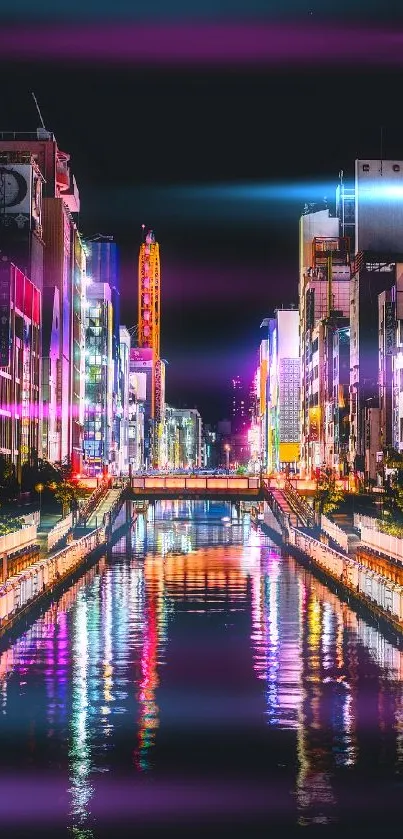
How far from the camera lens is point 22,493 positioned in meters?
124

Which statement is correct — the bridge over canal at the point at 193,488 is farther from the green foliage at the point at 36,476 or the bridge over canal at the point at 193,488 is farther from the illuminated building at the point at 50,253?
the illuminated building at the point at 50,253

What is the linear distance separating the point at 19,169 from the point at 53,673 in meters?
132

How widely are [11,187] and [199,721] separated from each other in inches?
5438

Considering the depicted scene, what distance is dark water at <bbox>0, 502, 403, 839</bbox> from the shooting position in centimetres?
1952

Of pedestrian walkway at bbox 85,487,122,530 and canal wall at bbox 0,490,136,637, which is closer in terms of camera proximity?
canal wall at bbox 0,490,136,637

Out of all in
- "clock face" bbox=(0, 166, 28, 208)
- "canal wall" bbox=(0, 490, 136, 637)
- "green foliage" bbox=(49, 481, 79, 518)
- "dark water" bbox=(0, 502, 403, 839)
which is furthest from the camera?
"clock face" bbox=(0, 166, 28, 208)

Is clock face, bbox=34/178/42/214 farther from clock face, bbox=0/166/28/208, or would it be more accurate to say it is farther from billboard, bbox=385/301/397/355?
billboard, bbox=385/301/397/355

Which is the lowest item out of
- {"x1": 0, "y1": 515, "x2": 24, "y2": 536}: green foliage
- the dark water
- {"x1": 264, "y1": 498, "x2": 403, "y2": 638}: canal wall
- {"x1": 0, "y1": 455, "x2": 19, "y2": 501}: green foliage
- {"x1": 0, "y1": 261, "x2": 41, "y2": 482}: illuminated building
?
the dark water

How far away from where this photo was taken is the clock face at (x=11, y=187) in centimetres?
15975

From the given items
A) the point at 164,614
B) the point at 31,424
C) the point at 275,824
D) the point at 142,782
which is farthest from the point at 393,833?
the point at 31,424

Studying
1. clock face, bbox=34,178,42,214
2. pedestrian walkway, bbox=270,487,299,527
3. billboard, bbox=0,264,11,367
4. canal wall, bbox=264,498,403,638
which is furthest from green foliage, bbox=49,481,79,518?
clock face, bbox=34,178,42,214

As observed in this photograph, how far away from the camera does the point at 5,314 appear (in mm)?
134250

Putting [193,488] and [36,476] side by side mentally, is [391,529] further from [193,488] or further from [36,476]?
[36,476]

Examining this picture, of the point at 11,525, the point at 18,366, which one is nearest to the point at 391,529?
the point at 11,525
